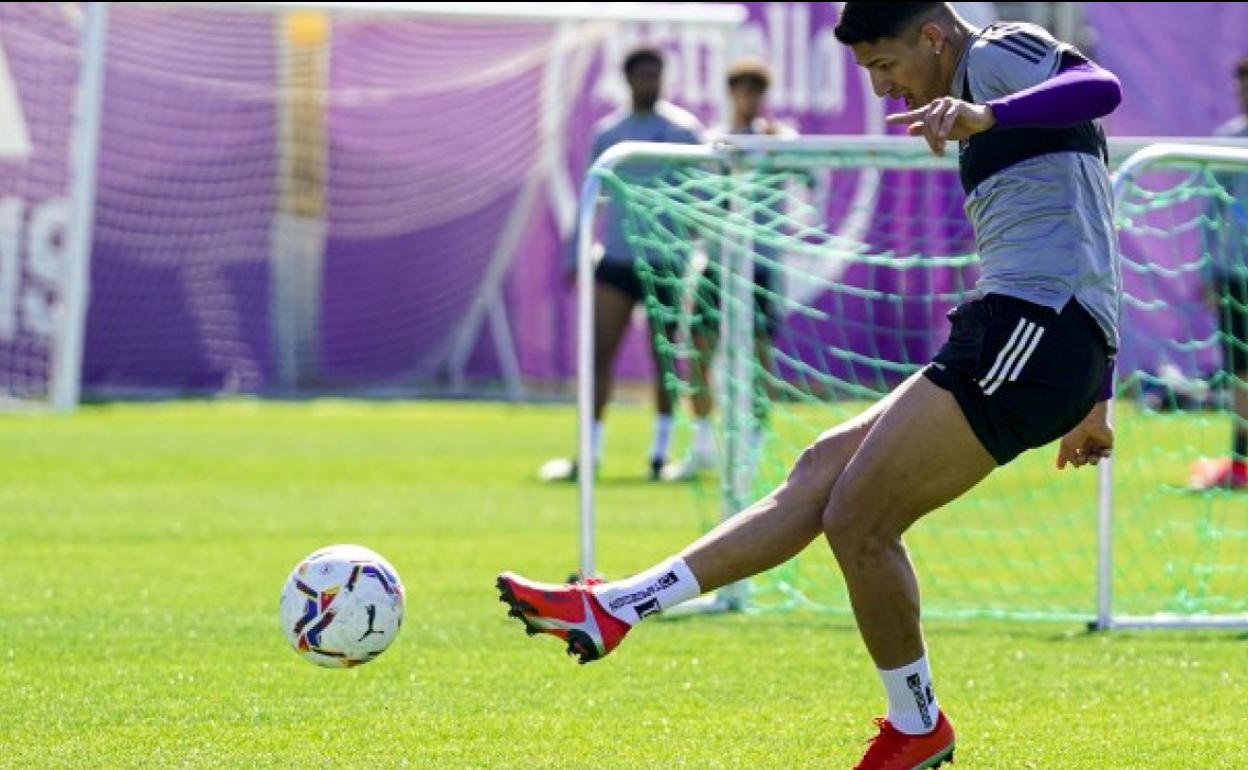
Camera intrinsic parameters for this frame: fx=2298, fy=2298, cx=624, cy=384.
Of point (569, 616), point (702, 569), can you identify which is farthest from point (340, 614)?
point (702, 569)

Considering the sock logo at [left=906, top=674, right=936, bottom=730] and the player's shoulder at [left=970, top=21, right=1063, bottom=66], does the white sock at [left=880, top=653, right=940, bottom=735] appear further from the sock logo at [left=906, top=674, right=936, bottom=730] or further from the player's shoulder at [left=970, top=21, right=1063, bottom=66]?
the player's shoulder at [left=970, top=21, right=1063, bottom=66]

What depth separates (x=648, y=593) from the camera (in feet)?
19.0

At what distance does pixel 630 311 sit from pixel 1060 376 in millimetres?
8952

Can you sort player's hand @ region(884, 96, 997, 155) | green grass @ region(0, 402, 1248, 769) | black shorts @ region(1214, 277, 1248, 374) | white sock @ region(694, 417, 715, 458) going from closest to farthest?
player's hand @ region(884, 96, 997, 155) → green grass @ region(0, 402, 1248, 769) → black shorts @ region(1214, 277, 1248, 374) → white sock @ region(694, 417, 715, 458)

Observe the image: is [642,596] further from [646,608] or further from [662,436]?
[662,436]

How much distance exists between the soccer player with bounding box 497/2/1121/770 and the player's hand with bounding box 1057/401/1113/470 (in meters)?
0.38

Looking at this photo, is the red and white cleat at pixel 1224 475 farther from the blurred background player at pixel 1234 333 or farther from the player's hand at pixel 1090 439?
the player's hand at pixel 1090 439

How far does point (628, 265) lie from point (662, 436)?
1.16 m

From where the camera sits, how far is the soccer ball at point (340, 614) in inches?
246

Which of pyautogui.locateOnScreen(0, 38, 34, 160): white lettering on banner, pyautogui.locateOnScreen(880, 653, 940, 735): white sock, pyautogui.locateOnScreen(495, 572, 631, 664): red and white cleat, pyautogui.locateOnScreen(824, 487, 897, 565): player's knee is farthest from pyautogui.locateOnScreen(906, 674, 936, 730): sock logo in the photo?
pyautogui.locateOnScreen(0, 38, 34, 160): white lettering on banner

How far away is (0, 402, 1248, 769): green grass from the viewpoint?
6324 millimetres

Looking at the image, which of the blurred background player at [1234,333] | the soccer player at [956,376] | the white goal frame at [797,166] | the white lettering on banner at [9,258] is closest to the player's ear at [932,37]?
the soccer player at [956,376]

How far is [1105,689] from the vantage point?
7.47 metres

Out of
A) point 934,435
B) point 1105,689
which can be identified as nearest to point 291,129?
point 1105,689
